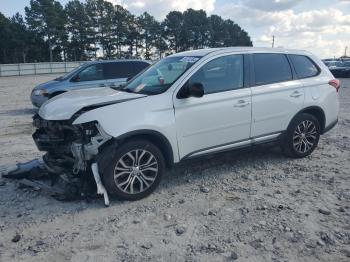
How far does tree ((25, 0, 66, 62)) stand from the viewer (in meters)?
66.1

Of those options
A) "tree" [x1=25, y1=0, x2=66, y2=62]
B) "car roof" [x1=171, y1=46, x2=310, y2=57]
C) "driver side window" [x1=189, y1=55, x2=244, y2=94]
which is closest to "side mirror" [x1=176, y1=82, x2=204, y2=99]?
"driver side window" [x1=189, y1=55, x2=244, y2=94]

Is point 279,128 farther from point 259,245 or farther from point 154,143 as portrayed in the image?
point 259,245

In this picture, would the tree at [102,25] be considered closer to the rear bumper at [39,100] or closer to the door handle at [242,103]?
the rear bumper at [39,100]

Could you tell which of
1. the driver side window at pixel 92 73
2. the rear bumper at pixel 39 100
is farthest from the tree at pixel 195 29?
the rear bumper at pixel 39 100

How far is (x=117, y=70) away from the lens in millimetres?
11859

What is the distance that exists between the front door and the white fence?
43005mm

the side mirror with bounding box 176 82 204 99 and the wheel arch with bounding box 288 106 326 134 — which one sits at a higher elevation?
the side mirror with bounding box 176 82 204 99

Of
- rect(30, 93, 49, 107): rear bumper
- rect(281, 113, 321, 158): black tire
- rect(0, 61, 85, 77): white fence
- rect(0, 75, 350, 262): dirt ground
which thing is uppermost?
rect(0, 61, 85, 77): white fence

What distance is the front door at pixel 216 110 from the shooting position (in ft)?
16.5

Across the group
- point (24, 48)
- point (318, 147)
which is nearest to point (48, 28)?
point (24, 48)

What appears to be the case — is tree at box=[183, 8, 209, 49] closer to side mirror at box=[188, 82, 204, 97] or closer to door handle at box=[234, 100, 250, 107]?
door handle at box=[234, 100, 250, 107]

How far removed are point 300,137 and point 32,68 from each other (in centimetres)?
4392

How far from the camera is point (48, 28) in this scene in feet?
218

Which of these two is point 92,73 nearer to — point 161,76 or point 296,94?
point 161,76
